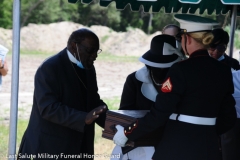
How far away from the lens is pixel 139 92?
3.37 m

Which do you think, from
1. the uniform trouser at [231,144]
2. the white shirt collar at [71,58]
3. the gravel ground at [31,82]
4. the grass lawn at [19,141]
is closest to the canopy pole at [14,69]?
the white shirt collar at [71,58]

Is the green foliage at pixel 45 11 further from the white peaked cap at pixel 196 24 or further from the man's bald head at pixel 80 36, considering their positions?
the white peaked cap at pixel 196 24

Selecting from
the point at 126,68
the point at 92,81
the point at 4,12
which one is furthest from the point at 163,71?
the point at 4,12

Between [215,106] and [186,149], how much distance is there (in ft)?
1.04

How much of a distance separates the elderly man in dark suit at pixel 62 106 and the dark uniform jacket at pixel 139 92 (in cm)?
37

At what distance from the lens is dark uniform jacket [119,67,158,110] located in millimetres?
3260

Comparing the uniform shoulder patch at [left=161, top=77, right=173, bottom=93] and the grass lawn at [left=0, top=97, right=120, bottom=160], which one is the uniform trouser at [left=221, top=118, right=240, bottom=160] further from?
the grass lawn at [left=0, top=97, right=120, bottom=160]

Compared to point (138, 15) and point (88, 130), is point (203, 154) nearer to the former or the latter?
point (88, 130)

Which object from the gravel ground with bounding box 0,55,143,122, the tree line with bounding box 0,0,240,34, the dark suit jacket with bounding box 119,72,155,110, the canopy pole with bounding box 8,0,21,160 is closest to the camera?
the canopy pole with bounding box 8,0,21,160

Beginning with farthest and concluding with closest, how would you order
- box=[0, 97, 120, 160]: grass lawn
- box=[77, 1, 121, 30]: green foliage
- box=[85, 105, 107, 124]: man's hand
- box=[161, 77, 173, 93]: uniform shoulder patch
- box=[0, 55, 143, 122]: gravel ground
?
box=[77, 1, 121, 30]: green foliage < box=[0, 55, 143, 122]: gravel ground < box=[0, 97, 120, 160]: grass lawn < box=[85, 105, 107, 124]: man's hand < box=[161, 77, 173, 93]: uniform shoulder patch

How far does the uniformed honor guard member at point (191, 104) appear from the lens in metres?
2.57

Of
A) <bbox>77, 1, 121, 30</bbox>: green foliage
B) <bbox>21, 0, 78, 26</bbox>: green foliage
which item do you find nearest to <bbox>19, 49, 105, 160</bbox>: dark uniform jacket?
<bbox>21, 0, 78, 26</bbox>: green foliage

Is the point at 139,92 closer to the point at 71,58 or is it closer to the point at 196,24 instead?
the point at 71,58

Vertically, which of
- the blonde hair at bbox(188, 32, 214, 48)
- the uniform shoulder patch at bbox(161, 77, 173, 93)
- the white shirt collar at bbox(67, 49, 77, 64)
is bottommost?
the uniform shoulder patch at bbox(161, 77, 173, 93)
